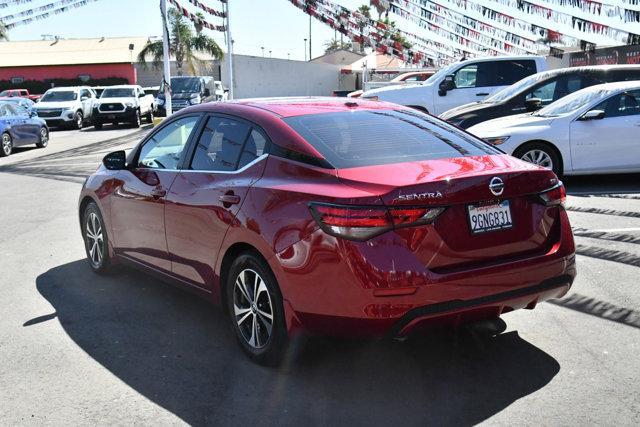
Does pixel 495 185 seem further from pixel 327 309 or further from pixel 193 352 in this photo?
pixel 193 352

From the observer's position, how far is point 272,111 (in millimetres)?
4727

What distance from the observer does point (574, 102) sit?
11.0 m

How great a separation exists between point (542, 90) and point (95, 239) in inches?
377

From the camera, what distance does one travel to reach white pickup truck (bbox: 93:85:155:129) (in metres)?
29.3

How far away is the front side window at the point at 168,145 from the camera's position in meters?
5.36

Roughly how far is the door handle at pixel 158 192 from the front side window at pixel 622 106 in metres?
7.54

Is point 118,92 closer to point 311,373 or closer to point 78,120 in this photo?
point 78,120

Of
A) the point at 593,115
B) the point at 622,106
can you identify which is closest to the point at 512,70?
the point at 622,106

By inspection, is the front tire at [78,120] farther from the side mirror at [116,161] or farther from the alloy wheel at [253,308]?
the alloy wheel at [253,308]

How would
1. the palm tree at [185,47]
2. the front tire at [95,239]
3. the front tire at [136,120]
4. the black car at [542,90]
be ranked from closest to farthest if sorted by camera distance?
the front tire at [95,239] < the black car at [542,90] < the front tire at [136,120] < the palm tree at [185,47]

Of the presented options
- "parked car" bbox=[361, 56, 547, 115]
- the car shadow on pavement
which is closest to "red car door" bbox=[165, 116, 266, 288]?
the car shadow on pavement

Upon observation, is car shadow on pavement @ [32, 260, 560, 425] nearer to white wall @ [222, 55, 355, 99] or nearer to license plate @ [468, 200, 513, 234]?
license plate @ [468, 200, 513, 234]

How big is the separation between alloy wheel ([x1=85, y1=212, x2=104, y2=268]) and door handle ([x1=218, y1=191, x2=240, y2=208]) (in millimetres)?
2356

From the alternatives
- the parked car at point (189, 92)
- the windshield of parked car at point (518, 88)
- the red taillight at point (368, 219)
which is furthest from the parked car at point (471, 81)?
the parked car at point (189, 92)
